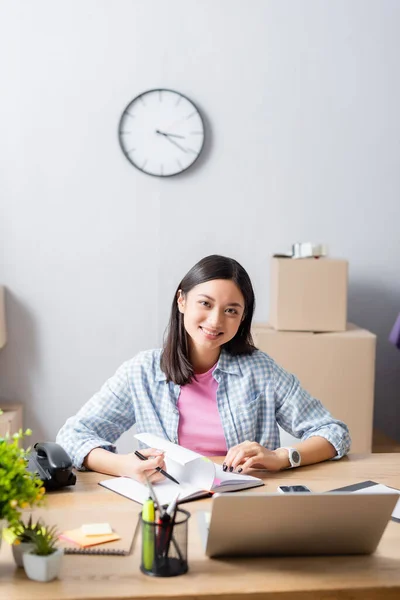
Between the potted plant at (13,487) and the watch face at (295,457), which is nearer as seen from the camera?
the potted plant at (13,487)

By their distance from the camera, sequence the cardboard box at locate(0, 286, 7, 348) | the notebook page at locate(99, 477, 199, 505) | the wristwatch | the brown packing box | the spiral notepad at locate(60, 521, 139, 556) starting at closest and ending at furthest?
1. the spiral notepad at locate(60, 521, 139, 556)
2. the notebook page at locate(99, 477, 199, 505)
3. the wristwatch
4. the brown packing box
5. the cardboard box at locate(0, 286, 7, 348)

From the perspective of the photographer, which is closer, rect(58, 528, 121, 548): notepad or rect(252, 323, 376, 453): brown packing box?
rect(58, 528, 121, 548): notepad

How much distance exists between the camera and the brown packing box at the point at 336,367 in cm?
305

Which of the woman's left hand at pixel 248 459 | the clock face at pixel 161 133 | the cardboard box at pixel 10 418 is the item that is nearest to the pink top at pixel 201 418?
the woman's left hand at pixel 248 459

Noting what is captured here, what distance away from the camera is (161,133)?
333cm

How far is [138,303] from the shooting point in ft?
11.2

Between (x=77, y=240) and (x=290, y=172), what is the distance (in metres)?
1.07

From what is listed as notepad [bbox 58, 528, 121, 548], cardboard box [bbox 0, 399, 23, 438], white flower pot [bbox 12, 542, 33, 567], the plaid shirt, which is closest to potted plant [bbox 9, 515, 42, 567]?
white flower pot [bbox 12, 542, 33, 567]

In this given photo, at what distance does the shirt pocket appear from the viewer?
1878mm

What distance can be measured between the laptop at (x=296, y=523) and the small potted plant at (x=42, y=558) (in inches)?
9.6

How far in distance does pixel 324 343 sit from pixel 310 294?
0.22m

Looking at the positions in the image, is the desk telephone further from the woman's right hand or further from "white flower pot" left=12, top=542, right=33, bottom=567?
"white flower pot" left=12, top=542, right=33, bottom=567

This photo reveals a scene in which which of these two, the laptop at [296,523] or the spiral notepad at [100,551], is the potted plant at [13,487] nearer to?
the spiral notepad at [100,551]

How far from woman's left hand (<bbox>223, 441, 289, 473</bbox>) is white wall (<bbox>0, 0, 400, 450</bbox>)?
1.83 metres
